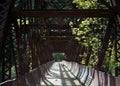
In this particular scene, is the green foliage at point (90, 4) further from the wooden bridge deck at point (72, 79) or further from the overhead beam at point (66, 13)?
the overhead beam at point (66, 13)

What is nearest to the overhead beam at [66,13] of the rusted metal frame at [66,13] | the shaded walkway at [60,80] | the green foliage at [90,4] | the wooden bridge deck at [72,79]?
the rusted metal frame at [66,13]

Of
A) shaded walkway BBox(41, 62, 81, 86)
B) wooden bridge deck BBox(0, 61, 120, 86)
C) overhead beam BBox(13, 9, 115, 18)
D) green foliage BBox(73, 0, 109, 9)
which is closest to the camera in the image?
wooden bridge deck BBox(0, 61, 120, 86)

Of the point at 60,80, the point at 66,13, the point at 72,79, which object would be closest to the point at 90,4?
the point at 66,13

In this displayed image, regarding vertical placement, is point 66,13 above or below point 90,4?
below

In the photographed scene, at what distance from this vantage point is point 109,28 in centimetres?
1642

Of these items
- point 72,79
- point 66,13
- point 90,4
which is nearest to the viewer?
point 66,13

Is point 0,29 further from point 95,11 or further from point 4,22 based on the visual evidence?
point 95,11

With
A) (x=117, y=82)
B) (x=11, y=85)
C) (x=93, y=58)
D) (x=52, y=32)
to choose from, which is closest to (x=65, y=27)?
(x=93, y=58)

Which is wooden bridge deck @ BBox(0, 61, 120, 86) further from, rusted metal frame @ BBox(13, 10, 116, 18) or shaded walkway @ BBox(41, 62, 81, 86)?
rusted metal frame @ BBox(13, 10, 116, 18)

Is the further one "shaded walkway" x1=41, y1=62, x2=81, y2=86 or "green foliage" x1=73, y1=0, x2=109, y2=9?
"shaded walkway" x1=41, y1=62, x2=81, y2=86

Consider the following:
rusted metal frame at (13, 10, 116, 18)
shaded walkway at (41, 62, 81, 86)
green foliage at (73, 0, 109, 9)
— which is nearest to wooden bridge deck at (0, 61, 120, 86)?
shaded walkway at (41, 62, 81, 86)

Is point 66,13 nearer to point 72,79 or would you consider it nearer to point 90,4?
point 90,4

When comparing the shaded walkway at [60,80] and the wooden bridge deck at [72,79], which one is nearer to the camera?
the wooden bridge deck at [72,79]

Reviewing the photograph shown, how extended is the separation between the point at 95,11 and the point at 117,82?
4.49 metres
